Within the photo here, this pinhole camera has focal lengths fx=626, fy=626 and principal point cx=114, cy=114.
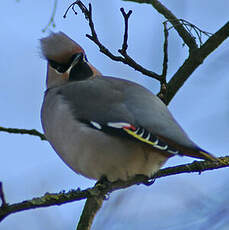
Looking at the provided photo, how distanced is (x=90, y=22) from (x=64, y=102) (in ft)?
1.91

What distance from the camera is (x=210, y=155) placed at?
3.60 metres

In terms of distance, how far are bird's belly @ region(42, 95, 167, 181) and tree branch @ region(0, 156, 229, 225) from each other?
70 mm

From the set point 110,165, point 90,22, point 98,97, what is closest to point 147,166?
point 110,165

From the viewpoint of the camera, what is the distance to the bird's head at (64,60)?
15.7 feet

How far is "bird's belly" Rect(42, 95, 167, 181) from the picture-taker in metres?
4.00

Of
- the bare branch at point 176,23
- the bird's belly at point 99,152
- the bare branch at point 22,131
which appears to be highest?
the bare branch at point 176,23

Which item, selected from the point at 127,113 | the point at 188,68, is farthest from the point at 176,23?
the point at 127,113

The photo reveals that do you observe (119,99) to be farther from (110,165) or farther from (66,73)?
(66,73)

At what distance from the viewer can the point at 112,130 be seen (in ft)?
13.0

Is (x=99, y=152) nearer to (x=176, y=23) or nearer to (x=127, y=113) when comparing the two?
(x=127, y=113)

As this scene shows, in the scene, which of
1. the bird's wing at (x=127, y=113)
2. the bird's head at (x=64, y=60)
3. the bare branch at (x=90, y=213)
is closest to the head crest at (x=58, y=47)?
the bird's head at (x=64, y=60)

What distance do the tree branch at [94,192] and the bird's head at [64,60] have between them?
39.3 inches

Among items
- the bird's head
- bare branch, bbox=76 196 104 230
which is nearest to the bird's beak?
the bird's head

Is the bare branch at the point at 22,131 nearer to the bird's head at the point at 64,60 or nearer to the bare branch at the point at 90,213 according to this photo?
the bird's head at the point at 64,60
